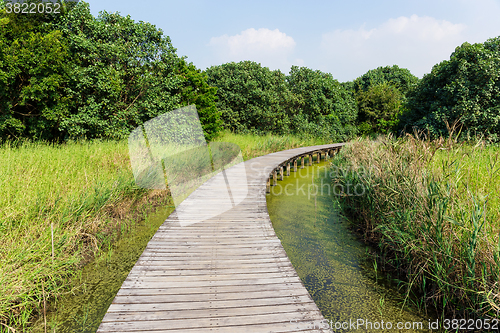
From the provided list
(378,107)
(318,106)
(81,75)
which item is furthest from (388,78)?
(81,75)

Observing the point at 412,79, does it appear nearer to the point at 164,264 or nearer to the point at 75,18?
the point at 75,18

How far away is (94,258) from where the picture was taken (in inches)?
154

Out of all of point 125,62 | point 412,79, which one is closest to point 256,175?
point 125,62

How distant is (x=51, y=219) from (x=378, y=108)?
27318mm

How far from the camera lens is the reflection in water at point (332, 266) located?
295cm

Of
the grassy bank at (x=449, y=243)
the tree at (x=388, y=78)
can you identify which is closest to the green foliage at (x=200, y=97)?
the grassy bank at (x=449, y=243)

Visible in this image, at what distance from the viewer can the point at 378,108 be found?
25.5 metres

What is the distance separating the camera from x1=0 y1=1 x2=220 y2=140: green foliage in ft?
30.4

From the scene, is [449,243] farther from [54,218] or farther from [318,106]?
[318,106]

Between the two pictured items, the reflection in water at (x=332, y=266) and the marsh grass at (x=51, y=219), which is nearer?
the marsh grass at (x=51, y=219)

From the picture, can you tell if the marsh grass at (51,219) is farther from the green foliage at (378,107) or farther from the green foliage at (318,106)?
the green foliage at (378,107)

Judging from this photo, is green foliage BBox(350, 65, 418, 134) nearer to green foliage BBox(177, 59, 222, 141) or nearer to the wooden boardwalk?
green foliage BBox(177, 59, 222, 141)

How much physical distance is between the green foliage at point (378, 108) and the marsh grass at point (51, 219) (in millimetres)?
23855

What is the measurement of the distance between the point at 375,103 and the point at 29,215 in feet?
89.9
